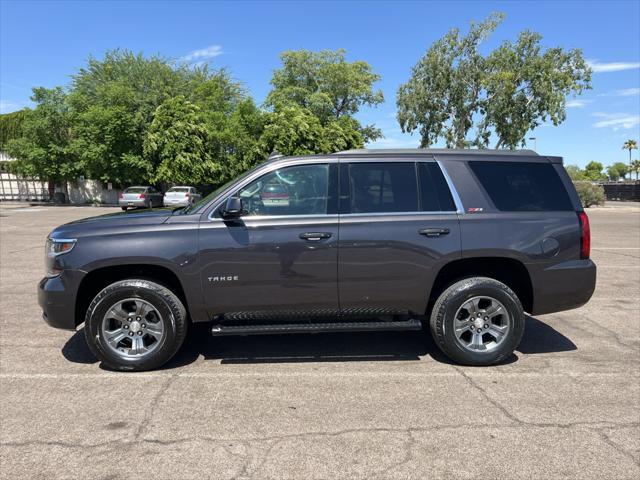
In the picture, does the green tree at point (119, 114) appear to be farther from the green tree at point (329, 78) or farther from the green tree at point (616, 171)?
the green tree at point (616, 171)

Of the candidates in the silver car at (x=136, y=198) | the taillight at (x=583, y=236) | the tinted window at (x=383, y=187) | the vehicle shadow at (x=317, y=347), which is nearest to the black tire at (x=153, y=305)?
the vehicle shadow at (x=317, y=347)

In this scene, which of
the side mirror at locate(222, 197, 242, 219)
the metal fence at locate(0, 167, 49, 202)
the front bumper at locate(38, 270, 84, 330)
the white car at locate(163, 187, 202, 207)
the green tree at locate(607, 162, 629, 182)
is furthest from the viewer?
the green tree at locate(607, 162, 629, 182)

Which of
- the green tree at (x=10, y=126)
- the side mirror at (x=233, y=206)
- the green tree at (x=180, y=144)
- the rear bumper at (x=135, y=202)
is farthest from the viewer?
the green tree at (x=10, y=126)

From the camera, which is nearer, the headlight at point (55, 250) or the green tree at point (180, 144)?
the headlight at point (55, 250)

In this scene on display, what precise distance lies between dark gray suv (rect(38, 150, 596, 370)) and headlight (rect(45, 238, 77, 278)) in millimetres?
18

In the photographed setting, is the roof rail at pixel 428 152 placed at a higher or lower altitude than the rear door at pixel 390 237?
higher

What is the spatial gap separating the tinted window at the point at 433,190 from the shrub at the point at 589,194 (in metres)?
36.7

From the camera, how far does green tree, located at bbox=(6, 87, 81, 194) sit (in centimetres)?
3656

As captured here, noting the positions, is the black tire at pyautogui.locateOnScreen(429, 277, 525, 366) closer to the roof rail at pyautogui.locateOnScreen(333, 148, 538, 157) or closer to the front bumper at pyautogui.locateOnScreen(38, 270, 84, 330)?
the roof rail at pyautogui.locateOnScreen(333, 148, 538, 157)

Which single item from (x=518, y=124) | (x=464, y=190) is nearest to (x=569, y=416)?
(x=464, y=190)

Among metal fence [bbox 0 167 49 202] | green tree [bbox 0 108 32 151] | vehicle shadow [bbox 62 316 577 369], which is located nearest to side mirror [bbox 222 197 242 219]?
vehicle shadow [bbox 62 316 577 369]

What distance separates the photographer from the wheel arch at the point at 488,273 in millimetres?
4598

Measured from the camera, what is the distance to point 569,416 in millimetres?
3541

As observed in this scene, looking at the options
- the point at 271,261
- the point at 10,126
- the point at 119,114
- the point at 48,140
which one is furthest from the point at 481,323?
the point at 10,126
